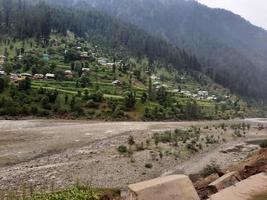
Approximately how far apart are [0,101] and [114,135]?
102 ft

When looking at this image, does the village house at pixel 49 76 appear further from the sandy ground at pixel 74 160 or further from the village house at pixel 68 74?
the sandy ground at pixel 74 160

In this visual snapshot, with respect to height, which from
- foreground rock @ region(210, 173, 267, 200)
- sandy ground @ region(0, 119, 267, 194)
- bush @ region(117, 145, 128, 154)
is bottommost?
sandy ground @ region(0, 119, 267, 194)

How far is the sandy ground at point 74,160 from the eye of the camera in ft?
104

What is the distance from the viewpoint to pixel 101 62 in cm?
14862

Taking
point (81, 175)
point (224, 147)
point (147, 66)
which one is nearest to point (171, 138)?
point (224, 147)

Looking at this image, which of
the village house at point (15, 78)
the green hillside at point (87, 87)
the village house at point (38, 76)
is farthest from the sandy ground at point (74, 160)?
the village house at point (38, 76)

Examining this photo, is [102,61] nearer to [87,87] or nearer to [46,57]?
[46,57]

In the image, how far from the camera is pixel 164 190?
41.2 ft

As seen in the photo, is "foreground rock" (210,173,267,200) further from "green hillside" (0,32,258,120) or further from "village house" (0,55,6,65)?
"village house" (0,55,6,65)

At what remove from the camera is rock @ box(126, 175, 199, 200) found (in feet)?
40.6

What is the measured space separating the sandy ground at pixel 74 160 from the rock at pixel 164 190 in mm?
17348

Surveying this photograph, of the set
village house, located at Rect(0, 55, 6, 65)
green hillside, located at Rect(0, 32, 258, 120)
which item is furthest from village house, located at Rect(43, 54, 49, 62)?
village house, located at Rect(0, 55, 6, 65)

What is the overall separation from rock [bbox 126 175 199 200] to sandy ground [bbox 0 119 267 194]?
683 inches

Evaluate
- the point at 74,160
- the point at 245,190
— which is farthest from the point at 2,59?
the point at 245,190
